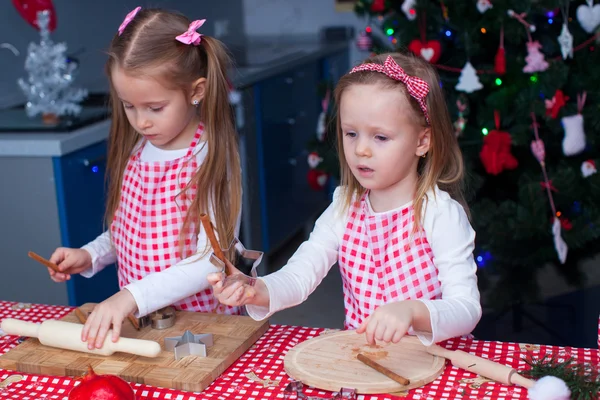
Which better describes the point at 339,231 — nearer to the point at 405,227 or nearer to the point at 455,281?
the point at 405,227

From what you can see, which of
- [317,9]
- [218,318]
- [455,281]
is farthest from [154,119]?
[317,9]

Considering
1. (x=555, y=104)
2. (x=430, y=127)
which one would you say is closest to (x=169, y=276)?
(x=430, y=127)

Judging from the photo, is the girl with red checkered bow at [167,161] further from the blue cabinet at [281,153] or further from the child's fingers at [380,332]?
the blue cabinet at [281,153]

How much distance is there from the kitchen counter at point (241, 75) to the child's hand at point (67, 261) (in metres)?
0.59

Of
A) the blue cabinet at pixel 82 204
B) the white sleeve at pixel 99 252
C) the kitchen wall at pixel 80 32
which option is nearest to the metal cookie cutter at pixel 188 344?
the white sleeve at pixel 99 252

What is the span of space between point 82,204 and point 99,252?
813 mm

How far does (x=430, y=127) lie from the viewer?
133 cm

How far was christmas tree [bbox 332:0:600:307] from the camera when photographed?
2674mm

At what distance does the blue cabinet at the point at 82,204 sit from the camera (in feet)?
7.70

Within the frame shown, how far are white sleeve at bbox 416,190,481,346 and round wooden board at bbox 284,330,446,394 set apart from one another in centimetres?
4

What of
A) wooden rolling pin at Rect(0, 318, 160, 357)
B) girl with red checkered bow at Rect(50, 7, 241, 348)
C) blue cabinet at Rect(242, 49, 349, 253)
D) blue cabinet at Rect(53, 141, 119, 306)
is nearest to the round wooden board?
wooden rolling pin at Rect(0, 318, 160, 357)

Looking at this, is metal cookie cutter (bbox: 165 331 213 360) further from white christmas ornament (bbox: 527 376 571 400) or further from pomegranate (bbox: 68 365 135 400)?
white christmas ornament (bbox: 527 376 571 400)

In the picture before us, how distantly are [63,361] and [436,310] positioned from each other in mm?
566

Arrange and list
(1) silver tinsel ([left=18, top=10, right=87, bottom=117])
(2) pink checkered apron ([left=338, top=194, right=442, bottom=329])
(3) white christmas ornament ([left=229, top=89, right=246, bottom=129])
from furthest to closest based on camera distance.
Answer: (3) white christmas ornament ([left=229, top=89, right=246, bottom=129])
(1) silver tinsel ([left=18, top=10, right=87, bottom=117])
(2) pink checkered apron ([left=338, top=194, right=442, bottom=329])
